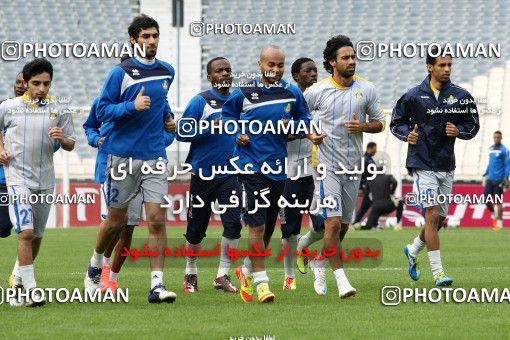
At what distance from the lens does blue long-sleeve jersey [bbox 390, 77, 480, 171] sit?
10.9 m

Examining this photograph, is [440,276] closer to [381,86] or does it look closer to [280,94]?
[280,94]

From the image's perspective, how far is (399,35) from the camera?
2905 centimetres

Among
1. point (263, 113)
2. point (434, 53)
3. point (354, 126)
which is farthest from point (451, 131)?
point (263, 113)

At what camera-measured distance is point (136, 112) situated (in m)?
9.16

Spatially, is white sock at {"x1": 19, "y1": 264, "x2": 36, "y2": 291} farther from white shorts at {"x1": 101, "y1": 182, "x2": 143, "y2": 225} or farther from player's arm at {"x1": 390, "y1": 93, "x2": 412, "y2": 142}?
player's arm at {"x1": 390, "y1": 93, "x2": 412, "y2": 142}

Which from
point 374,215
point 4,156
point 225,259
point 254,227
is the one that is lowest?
point 374,215

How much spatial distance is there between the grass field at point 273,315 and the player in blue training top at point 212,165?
1.72 feet

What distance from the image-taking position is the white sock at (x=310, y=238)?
38.4 ft

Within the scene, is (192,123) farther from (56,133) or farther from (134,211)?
(56,133)

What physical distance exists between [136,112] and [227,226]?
218 cm

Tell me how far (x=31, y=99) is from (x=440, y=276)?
4.11 meters

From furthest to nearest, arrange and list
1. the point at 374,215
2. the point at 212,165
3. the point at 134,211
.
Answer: the point at 374,215
the point at 212,165
the point at 134,211

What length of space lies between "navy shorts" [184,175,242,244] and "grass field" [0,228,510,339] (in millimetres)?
570

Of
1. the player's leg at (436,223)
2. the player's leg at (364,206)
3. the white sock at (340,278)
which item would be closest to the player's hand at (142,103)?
the white sock at (340,278)
